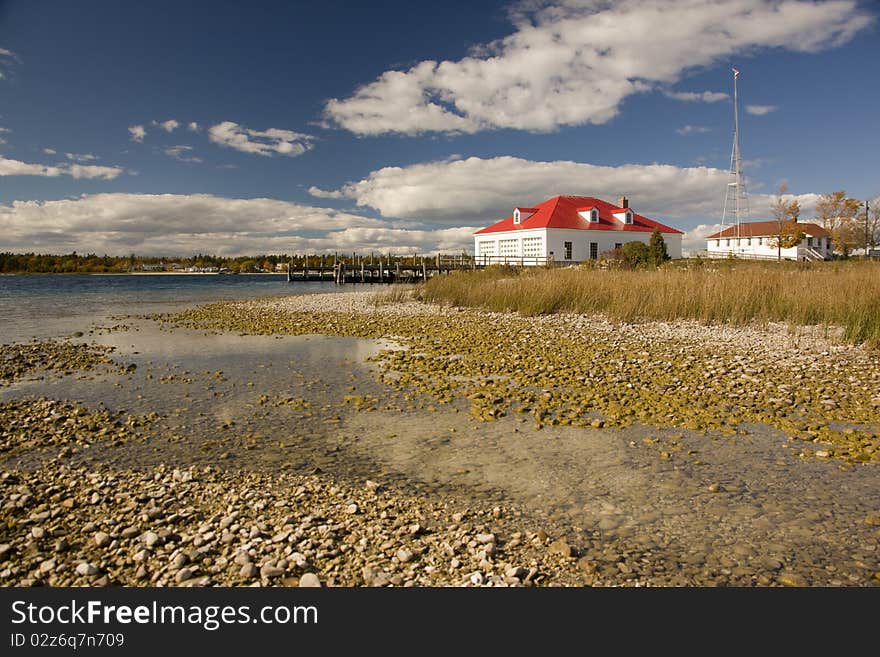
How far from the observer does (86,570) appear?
9.89 feet

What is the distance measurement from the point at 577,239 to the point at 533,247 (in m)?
3.73

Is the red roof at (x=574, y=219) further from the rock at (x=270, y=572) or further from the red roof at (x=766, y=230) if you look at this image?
the rock at (x=270, y=572)

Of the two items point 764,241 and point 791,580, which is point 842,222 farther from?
point 791,580

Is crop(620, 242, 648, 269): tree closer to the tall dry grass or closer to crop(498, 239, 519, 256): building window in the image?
crop(498, 239, 519, 256): building window

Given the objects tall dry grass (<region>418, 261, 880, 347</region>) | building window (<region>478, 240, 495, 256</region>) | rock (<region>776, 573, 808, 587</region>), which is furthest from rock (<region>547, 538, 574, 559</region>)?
building window (<region>478, 240, 495, 256</region>)

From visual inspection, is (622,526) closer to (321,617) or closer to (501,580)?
(501,580)

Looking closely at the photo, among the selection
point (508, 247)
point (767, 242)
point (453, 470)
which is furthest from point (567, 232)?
point (453, 470)

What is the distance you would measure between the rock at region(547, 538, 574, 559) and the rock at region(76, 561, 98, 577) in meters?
2.66

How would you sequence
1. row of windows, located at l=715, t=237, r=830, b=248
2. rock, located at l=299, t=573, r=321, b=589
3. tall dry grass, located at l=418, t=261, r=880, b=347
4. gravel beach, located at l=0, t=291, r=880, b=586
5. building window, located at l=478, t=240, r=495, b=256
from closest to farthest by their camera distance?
rock, located at l=299, t=573, r=321, b=589 → gravel beach, located at l=0, t=291, r=880, b=586 → tall dry grass, located at l=418, t=261, r=880, b=347 → building window, located at l=478, t=240, r=495, b=256 → row of windows, located at l=715, t=237, r=830, b=248

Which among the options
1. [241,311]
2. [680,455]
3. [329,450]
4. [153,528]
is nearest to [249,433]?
[329,450]

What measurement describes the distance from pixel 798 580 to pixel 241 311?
870 inches

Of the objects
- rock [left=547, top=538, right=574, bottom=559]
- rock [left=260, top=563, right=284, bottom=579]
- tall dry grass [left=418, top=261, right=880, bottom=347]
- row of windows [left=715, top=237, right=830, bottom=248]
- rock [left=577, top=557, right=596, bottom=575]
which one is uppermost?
row of windows [left=715, top=237, right=830, bottom=248]

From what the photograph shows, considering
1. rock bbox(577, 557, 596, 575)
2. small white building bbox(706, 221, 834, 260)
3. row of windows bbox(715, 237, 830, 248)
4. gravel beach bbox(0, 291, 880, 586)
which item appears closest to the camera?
rock bbox(577, 557, 596, 575)

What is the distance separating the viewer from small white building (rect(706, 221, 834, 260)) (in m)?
55.4
